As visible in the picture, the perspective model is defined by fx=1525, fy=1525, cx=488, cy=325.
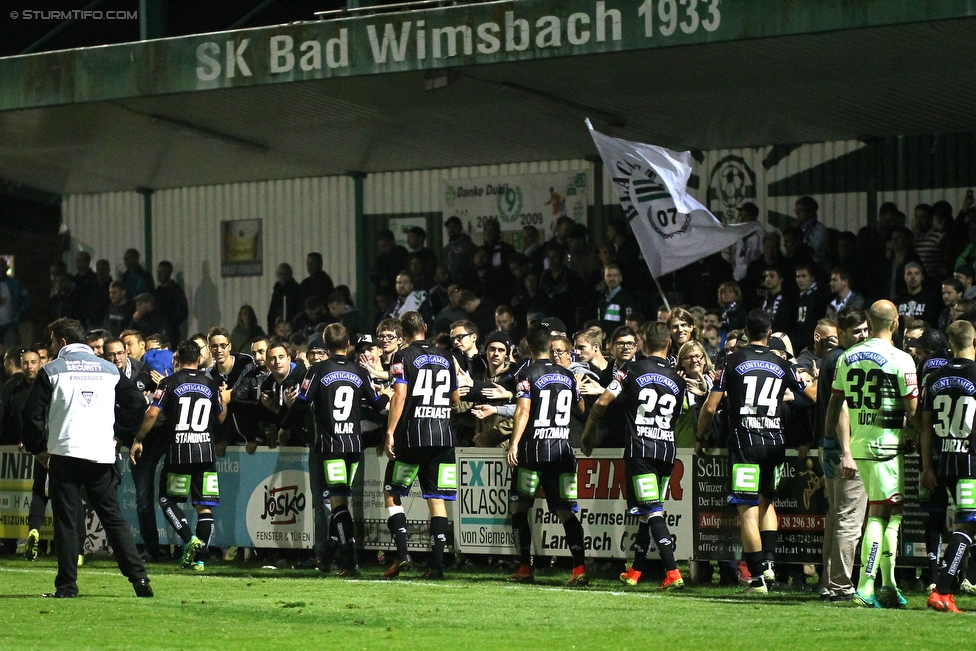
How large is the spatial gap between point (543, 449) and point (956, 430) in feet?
11.5

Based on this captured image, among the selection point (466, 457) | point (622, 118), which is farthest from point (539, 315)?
point (466, 457)

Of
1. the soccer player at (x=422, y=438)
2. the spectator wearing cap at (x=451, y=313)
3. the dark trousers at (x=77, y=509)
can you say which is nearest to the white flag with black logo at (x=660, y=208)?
the soccer player at (x=422, y=438)

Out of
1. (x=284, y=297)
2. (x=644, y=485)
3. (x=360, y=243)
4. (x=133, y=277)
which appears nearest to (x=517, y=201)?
(x=360, y=243)

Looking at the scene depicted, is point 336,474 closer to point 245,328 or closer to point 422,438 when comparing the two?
point 422,438

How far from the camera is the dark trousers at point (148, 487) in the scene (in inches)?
611

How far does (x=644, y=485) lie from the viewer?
483 inches

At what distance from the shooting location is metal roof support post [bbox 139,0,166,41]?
68.9 feet

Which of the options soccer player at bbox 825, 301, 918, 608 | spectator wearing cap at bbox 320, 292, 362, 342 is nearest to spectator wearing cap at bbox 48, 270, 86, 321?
spectator wearing cap at bbox 320, 292, 362, 342

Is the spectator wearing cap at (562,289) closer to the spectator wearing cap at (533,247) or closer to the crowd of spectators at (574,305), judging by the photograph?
the crowd of spectators at (574,305)

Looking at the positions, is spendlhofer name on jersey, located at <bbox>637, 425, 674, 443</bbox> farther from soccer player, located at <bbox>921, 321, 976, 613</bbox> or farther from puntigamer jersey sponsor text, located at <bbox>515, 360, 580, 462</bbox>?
soccer player, located at <bbox>921, 321, 976, 613</bbox>

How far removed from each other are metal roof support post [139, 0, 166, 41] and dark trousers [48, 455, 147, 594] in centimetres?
1078

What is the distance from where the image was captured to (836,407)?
11.0 m

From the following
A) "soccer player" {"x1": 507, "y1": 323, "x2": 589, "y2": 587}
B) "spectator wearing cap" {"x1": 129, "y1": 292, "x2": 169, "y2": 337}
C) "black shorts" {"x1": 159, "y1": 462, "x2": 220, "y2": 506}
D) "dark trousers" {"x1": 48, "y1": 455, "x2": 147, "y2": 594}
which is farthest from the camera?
"spectator wearing cap" {"x1": 129, "y1": 292, "x2": 169, "y2": 337}

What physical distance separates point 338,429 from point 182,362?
1.97 metres
